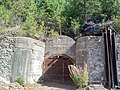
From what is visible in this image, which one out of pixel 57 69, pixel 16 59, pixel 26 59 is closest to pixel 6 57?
pixel 16 59

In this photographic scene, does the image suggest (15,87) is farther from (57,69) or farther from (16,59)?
(57,69)

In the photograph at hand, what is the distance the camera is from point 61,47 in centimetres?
1495

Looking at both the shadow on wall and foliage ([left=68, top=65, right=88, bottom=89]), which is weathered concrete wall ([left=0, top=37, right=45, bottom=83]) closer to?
the shadow on wall

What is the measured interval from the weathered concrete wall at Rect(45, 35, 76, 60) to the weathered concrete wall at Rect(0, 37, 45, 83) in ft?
5.16

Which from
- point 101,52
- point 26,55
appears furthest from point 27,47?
point 101,52

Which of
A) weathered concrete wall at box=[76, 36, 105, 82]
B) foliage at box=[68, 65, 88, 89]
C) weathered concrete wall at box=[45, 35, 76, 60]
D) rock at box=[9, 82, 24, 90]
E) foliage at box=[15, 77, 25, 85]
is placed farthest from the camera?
weathered concrete wall at box=[45, 35, 76, 60]

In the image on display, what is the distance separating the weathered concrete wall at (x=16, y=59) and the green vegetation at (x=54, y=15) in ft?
9.76

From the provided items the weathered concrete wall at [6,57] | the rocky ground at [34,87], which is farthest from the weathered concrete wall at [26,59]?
the rocky ground at [34,87]

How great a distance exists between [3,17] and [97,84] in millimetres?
8151

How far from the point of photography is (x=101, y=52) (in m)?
13.2

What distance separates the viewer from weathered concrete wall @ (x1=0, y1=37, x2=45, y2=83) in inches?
500

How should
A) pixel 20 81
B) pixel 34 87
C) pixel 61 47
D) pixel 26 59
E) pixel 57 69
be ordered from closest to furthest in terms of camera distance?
pixel 20 81
pixel 34 87
pixel 26 59
pixel 61 47
pixel 57 69

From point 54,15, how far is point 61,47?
4989 mm

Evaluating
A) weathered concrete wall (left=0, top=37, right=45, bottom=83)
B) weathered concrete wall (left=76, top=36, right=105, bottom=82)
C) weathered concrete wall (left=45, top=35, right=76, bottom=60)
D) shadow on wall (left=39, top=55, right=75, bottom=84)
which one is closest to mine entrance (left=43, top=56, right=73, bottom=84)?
shadow on wall (left=39, top=55, right=75, bottom=84)
